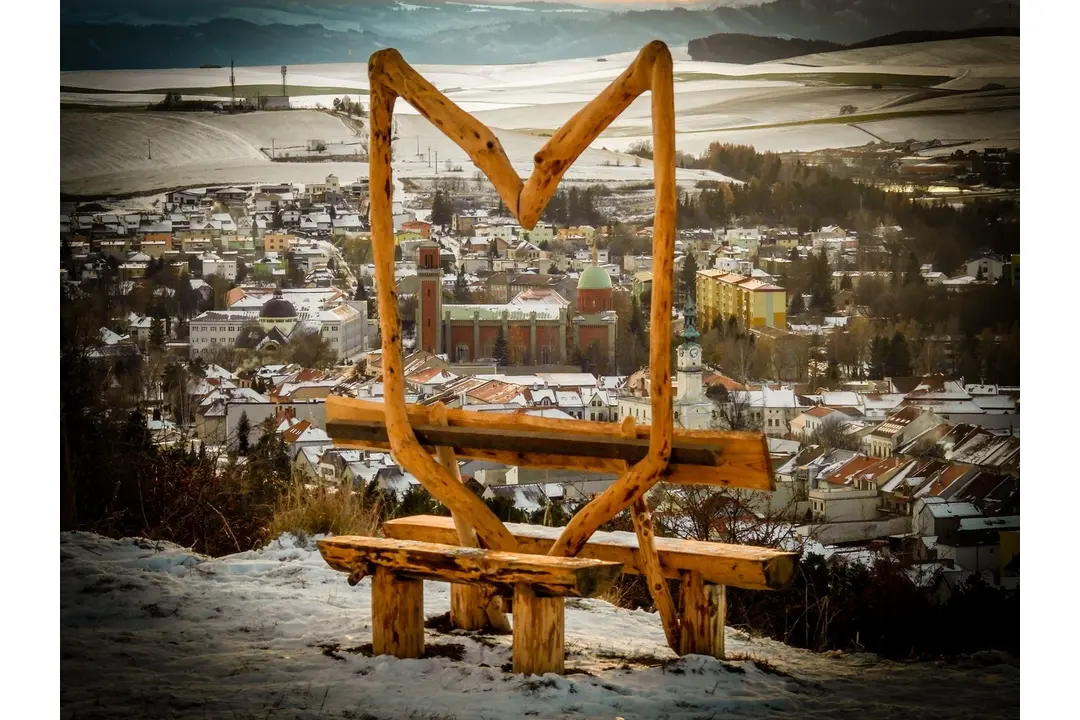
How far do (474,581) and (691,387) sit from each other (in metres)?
3.50

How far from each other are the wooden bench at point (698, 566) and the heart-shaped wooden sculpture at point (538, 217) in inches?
2.8

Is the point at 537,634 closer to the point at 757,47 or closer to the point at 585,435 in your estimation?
the point at 585,435

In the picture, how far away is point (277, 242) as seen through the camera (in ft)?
28.4

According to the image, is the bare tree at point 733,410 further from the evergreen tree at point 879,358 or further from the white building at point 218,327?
the white building at point 218,327

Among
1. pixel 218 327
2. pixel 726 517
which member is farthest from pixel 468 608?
pixel 218 327

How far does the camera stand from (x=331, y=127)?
8734 mm

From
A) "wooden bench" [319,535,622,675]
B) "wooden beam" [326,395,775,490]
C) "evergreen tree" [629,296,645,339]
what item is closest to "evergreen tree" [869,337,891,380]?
"evergreen tree" [629,296,645,339]

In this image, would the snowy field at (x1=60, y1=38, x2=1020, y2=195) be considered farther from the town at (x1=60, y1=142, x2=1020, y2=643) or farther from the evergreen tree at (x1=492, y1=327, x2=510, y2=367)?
the evergreen tree at (x1=492, y1=327, x2=510, y2=367)

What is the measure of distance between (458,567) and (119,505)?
387 cm

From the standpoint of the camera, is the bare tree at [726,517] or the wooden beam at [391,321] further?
the bare tree at [726,517]

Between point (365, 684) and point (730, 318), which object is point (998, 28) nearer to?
point (730, 318)

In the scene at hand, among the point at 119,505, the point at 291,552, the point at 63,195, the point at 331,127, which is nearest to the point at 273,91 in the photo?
the point at 331,127

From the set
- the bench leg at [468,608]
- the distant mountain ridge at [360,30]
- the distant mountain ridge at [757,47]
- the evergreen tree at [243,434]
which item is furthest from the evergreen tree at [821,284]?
the evergreen tree at [243,434]

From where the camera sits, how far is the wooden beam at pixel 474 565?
4.56m
